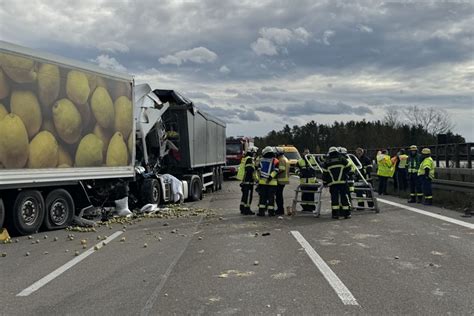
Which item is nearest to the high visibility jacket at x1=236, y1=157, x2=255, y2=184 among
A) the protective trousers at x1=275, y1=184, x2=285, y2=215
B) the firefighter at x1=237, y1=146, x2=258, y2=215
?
the firefighter at x1=237, y1=146, x2=258, y2=215

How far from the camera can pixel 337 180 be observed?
11719 millimetres

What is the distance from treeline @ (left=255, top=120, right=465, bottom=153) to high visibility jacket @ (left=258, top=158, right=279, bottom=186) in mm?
37854

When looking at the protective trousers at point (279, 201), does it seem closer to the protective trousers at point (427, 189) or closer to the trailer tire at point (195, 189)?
the protective trousers at point (427, 189)

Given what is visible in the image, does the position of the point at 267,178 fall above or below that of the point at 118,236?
above

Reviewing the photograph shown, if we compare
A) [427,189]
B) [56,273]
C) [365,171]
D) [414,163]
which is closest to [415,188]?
[427,189]

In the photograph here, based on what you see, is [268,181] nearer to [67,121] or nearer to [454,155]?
[67,121]

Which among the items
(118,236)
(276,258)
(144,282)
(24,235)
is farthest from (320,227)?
(24,235)

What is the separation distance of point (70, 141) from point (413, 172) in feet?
33.5

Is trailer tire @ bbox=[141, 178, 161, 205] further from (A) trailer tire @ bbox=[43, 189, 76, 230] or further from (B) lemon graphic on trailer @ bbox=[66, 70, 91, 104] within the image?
(B) lemon graphic on trailer @ bbox=[66, 70, 91, 104]

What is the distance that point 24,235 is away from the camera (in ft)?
31.1

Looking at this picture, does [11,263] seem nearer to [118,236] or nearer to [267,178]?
[118,236]

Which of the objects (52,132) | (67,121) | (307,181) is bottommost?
(307,181)

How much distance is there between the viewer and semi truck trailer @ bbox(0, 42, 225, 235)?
900 cm

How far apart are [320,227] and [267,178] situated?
2431 millimetres
